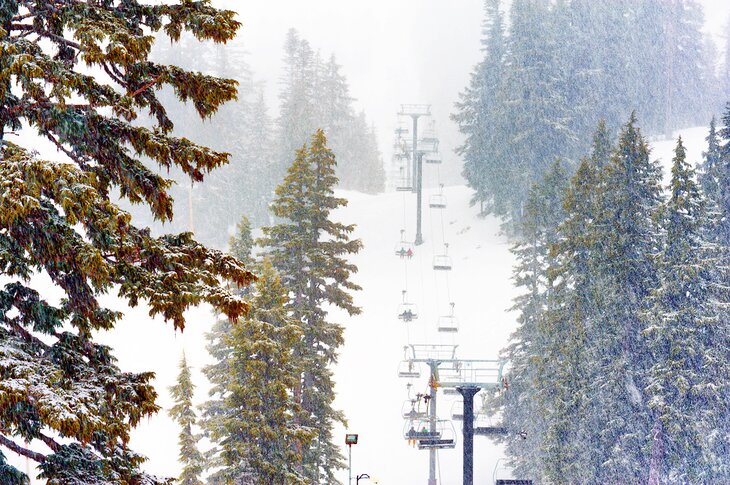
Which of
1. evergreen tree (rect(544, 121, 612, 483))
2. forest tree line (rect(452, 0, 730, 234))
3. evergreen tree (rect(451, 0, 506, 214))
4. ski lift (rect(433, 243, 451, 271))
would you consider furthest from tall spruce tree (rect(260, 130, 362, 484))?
evergreen tree (rect(451, 0, 506, 214))

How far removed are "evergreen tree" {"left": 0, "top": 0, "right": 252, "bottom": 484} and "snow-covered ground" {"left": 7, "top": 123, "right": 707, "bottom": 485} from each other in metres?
29.1

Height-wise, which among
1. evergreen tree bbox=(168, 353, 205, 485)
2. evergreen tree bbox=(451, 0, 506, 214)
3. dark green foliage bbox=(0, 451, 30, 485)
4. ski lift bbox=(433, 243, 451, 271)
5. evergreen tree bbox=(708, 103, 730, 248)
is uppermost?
evergreen tree bbox=(451, 0, 506, 214)

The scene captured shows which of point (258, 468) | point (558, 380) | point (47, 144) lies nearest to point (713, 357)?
point (558, 380)

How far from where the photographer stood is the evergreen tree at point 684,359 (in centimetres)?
2555

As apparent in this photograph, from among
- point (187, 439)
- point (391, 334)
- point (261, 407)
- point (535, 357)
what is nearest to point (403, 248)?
point (391, 334)

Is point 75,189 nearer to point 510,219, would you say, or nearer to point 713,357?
point 713,357

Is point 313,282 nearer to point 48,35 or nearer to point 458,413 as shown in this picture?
point 458,413

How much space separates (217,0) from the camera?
9931 cm

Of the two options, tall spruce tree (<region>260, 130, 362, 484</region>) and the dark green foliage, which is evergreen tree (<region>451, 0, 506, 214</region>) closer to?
tall spruce tree (<region>260, 130, 362, 484</region>)

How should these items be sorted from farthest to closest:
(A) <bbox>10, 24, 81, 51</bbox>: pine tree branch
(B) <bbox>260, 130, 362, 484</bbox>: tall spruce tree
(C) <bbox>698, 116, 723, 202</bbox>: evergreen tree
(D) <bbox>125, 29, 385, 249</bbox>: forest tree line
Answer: (D) <bbox>125, 29, 385, 249</bbox>: forest tree line < (C) <bbox>698, 116, 723, 202</bbox>: evergreen tree < (B) <bbox>260, 130, 362, 484</bbox>: tall spruce tree < (A) <bbox>10, 24, 81, 51</bbox>: pine tree branch

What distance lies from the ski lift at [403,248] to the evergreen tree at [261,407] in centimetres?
3422

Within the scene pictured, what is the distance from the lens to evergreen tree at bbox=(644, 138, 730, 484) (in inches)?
1006

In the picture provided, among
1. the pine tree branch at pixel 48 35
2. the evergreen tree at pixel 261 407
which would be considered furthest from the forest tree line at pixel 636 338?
the pine tree branch at pixel 48 35

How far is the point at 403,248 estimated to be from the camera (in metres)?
55.2
